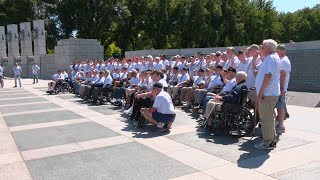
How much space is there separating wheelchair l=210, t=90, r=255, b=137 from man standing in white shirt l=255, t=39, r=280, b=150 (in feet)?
2.93

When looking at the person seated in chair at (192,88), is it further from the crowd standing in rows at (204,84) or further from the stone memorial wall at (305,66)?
the stone memorial wall at (305,66)

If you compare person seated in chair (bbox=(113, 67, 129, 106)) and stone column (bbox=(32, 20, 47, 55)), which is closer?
person seated in chair (bbox=(113, 67, 129, 106))

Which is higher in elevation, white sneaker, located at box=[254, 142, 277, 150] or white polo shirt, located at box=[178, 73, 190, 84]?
white polo shirt, located at box=[178, 73, 190, 84]

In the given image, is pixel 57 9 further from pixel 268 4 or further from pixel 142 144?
pixel 142 144

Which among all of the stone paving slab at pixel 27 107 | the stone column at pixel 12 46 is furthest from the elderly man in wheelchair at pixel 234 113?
the stone column at pixel 12 46

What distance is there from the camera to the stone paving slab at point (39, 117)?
10.1m

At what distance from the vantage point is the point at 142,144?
712 centimetres

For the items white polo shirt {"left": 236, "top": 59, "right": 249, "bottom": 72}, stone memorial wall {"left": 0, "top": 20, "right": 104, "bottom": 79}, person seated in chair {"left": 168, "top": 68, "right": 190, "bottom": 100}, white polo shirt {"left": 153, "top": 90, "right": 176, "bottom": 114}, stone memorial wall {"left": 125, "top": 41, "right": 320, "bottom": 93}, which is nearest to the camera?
white polo shirt {"left": 153, "top": 90, "right": 176, "bottom": 114}

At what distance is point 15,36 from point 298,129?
104 ft

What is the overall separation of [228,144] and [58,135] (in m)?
3.74

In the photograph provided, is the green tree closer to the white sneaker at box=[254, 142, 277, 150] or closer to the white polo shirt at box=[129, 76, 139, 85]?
the white polo shirt at box=[129, 76, 139, 85]

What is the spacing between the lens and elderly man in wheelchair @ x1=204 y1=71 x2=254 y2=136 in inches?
289

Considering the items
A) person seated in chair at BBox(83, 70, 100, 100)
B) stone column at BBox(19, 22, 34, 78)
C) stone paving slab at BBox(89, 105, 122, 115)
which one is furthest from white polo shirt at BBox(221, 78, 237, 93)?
stone column at BBox(19, 22, 34, 78)

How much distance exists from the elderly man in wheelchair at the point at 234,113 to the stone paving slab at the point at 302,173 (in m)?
2.01
